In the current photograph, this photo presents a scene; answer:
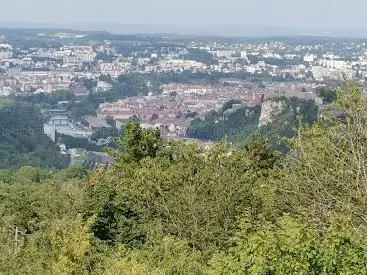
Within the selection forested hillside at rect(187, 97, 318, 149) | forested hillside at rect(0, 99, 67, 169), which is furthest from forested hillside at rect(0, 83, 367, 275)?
forested hillside at rect(0, 99, 67, 169)

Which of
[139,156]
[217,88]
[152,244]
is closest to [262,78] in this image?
[217,88]

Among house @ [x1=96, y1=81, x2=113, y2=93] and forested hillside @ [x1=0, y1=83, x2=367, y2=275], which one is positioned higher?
forested hillside @ [x1=0, y1=83, x2=367, y2=275]

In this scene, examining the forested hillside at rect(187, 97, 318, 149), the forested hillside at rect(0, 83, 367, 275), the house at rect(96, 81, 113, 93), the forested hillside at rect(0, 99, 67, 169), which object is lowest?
the house at rect(96, 81, 113, 93)

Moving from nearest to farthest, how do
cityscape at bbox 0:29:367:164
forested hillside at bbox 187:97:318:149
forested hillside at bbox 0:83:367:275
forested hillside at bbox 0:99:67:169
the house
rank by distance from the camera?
forested hillside at bbox 0:83:367:275 < forested hillside at bbox 187:97:318:149 < forested hillside at bbox 0:99:67:169 < cityscape at bbox 0:29:367:164 < the house

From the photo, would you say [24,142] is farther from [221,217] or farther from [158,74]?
[158,74]

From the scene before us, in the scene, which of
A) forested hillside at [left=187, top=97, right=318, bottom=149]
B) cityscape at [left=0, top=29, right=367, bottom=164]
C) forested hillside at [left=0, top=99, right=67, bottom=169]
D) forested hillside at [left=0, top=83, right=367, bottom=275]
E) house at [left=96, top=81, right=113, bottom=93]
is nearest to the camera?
forested hillside at [left=0, top=83, right=367, bottom=275]

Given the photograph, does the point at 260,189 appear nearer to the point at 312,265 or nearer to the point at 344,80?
the point at 344,80

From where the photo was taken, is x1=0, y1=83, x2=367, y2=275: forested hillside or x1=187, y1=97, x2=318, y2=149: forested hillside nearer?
x1=0, y1=83, x2=367, y2=275: forested hillside

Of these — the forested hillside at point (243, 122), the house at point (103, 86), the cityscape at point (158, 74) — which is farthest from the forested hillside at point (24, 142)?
the house at point (103, 86)

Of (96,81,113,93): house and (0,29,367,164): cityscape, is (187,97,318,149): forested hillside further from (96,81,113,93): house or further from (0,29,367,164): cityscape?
(96,81,113,93): house
